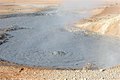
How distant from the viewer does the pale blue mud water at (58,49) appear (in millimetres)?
19734

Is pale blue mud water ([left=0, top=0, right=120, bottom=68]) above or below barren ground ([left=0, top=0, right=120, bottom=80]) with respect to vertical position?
above

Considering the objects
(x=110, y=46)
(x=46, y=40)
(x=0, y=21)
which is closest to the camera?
(x=110, y=46)

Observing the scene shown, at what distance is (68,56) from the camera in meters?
21.4

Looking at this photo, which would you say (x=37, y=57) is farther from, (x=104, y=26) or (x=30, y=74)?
(x=104, y=26)

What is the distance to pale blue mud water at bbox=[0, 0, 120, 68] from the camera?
64.7 ft

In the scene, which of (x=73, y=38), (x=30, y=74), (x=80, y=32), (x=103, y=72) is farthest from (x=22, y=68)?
(x=80, y=32)

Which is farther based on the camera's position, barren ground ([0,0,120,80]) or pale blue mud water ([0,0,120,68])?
pale blue mud water ([0,0,120,68])

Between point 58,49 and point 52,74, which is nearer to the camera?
point 52,74

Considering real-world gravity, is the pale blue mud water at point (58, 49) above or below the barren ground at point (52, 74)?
above

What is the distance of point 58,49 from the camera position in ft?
77.1

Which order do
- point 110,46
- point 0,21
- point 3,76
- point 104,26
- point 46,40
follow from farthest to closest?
point 0,21 < point 104,26 < point 46,40 < point 110,46 < point 3,76

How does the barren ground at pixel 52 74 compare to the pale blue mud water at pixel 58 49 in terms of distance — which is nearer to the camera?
the barren ground at pixel 52 74

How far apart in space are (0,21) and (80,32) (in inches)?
498

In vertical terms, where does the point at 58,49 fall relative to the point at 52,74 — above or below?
above
